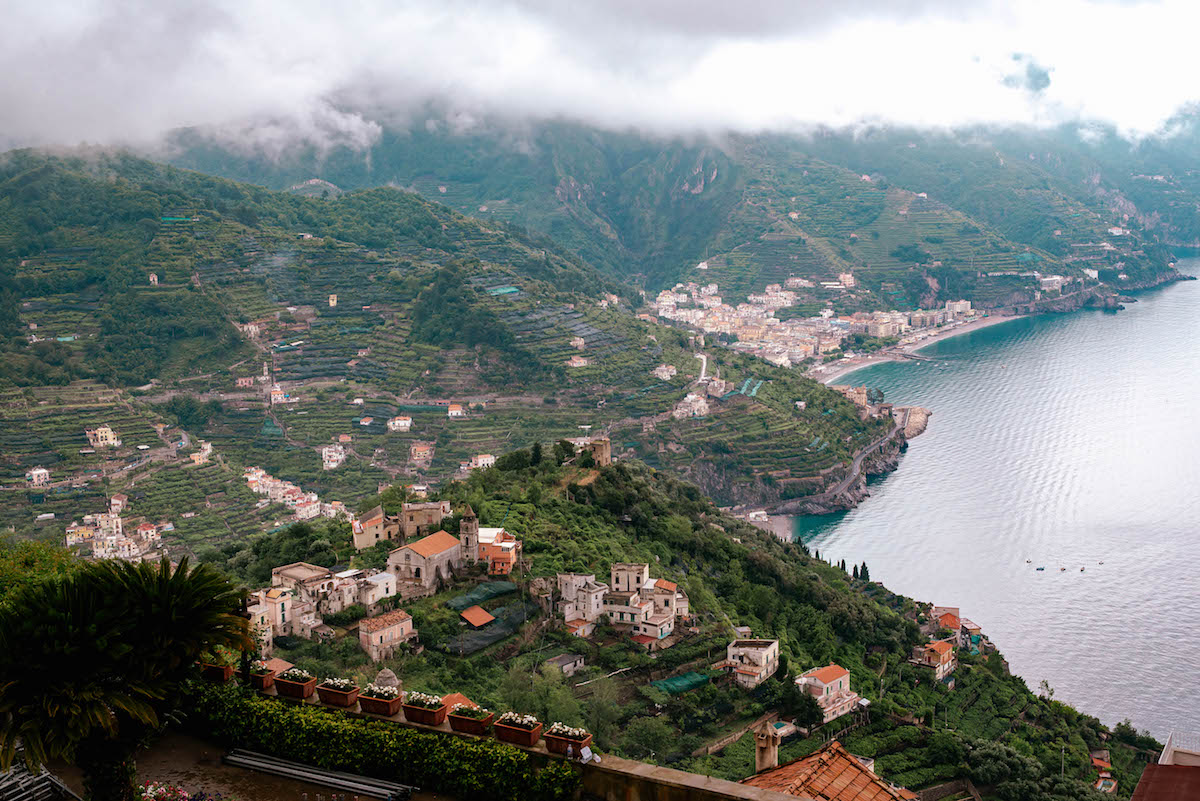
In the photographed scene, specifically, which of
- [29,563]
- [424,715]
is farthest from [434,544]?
[424,715]

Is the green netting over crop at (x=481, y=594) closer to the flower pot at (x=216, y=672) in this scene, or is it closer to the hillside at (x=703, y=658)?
the hillside at (x=703, y=658)

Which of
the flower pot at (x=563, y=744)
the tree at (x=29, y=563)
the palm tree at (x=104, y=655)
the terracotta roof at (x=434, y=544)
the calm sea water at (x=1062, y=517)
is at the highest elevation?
the palm tree at (x=104, y=655)

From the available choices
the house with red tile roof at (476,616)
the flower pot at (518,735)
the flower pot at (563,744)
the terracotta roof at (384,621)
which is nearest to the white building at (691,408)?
the house with red tile roof at (476,616)

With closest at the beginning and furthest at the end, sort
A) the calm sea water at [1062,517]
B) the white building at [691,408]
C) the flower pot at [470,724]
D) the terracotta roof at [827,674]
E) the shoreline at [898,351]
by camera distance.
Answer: the flower pot at [470,724]
the terracotta roof at [827,674]
the calm sea water at [1062,517]
the white building at [691,408]
the shoreline at [898,351]

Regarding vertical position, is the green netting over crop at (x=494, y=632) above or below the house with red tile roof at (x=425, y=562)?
below

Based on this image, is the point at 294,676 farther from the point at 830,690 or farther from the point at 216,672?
the point at 830,690

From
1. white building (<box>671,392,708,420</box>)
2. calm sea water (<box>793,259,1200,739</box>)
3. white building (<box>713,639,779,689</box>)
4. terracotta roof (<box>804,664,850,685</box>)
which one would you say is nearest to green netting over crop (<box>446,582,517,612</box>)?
white building (<box>713,639,779,689</box>)
